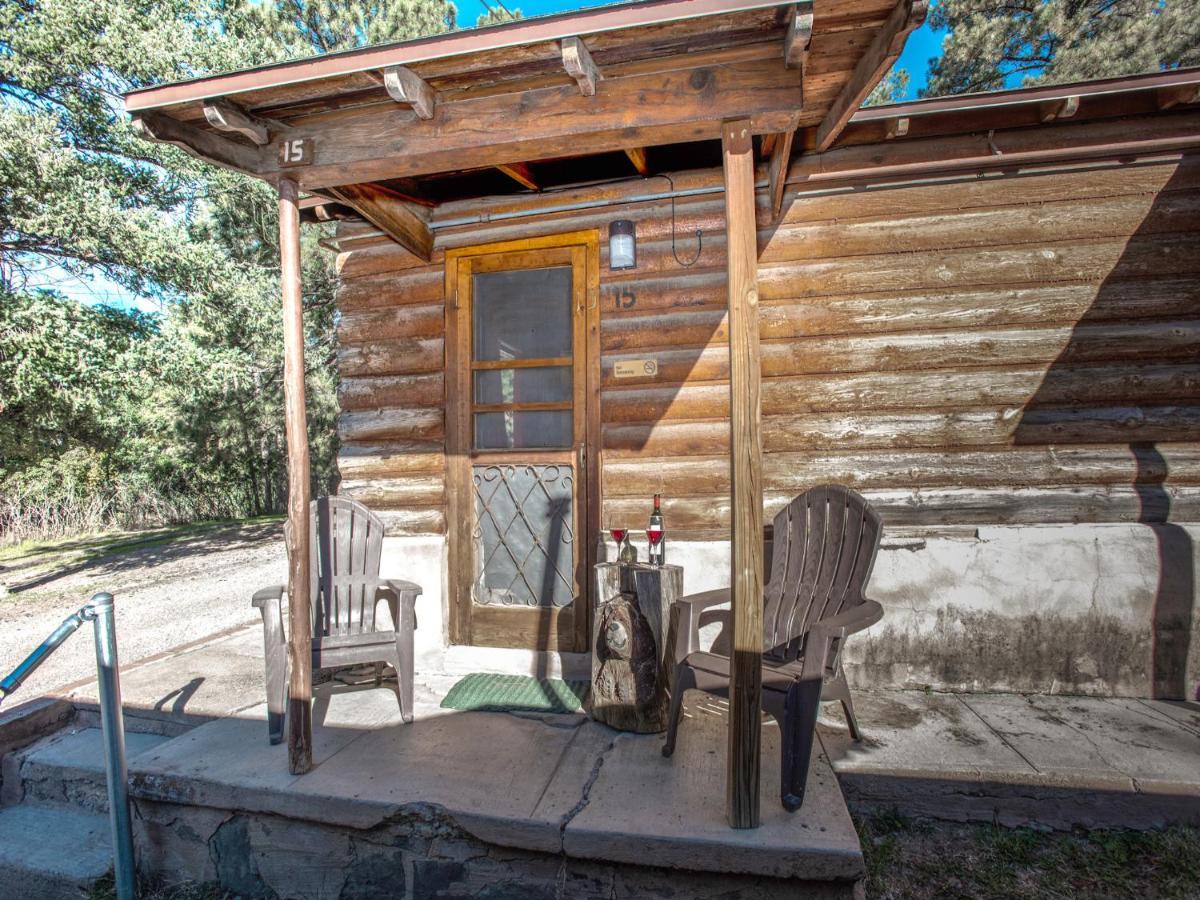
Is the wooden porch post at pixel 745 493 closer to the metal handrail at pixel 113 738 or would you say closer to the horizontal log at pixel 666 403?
the horizontal log at pixel 666 403

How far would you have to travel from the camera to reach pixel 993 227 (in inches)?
129

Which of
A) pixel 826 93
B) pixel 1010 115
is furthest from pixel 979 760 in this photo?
A: pixel 1010 115

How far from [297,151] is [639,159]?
155 centimetres

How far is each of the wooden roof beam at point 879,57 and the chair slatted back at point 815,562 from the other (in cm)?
159

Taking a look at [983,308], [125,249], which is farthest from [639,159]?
[125,249]

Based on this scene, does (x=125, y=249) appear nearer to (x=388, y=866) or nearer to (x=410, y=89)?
(x=410, y=89)

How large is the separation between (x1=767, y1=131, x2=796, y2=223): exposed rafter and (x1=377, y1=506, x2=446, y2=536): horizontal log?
2571 millimetres

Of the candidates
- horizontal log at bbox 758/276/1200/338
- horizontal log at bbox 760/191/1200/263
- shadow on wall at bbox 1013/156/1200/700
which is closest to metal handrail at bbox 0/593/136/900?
horizontal log at bbox 758/276/1200/338

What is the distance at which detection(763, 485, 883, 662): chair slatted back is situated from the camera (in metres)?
2.55

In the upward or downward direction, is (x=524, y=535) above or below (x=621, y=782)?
above

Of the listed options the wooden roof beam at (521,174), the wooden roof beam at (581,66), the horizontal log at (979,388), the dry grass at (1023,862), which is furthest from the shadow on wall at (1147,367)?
the wooden roof beam at (521,174)

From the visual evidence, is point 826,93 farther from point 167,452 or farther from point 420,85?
point 167,452

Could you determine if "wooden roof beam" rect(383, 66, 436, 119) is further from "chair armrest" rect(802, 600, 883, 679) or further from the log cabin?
"chair armrest" rect(802, 600, 883, 679)

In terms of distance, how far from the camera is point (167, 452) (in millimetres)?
13422
